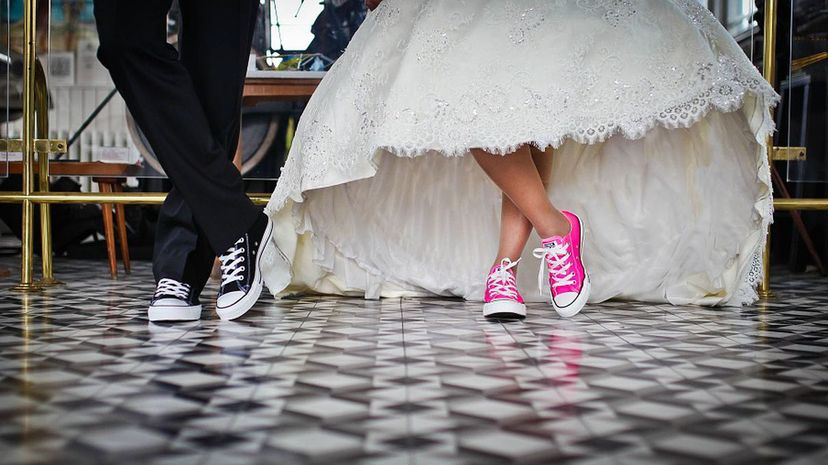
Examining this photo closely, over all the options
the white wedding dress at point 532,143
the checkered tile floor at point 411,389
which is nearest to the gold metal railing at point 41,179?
the white wedding dress at point 532,143

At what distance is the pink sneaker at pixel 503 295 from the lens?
6.38ft

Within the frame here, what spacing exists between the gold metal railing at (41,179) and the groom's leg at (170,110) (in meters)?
0.74

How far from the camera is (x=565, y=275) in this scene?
2.02 meters

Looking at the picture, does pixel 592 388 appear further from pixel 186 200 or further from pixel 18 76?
pixel 18 76

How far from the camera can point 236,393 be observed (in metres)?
1.19

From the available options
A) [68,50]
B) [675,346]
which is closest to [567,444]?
[675,346]

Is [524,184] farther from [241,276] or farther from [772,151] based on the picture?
[772,151]

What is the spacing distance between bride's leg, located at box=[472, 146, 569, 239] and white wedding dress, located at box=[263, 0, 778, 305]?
0.08 m

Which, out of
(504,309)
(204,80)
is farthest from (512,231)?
(204,80)

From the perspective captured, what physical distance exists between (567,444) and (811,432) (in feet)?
0.90

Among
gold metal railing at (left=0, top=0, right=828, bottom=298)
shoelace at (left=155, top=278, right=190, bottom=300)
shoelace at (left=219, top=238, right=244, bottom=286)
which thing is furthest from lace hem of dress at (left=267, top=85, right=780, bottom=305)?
gold metal railing at (left=0, top=0, right=828, bottom=298)

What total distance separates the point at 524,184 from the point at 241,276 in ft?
2.04

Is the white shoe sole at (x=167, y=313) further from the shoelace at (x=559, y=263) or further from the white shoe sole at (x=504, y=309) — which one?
the shoelace at (x=559, y=263)

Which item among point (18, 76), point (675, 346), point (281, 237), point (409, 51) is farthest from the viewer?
point (18, 76)
